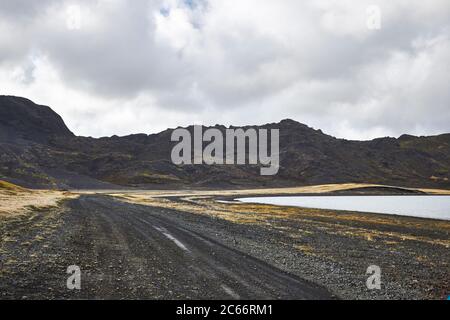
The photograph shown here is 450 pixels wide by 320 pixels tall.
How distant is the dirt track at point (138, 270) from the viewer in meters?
13.6

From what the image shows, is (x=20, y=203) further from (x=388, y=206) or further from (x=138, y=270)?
(x=388, y=206)

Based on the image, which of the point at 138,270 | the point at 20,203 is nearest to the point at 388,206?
the point at 20,203

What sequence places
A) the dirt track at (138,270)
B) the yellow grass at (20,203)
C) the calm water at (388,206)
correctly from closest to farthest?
the dirt track at (138,270) < the yellow grass at (20,203) < the calm water at (388,206)

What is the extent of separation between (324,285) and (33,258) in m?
14.1

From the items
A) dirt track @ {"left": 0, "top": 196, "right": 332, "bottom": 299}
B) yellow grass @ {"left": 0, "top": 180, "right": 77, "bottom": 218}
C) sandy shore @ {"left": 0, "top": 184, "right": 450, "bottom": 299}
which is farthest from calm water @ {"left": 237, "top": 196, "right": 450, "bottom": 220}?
yellow grass @ {"left": 0, "top": 180, "right": 77, "bottom": 218}

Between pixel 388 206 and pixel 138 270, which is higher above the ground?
pixel 138 270

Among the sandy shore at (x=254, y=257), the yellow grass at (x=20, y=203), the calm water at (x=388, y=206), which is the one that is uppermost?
the yellow grass at (x=20, y=203)

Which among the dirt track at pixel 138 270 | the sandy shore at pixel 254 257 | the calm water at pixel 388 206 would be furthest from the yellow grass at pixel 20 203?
the calm water at pixel 388 206

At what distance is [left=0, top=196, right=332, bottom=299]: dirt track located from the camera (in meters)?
13.6

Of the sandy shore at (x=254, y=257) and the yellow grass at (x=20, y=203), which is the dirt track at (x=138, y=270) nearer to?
the sandy shore at (x=254, y=257)

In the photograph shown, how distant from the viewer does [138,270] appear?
17.0 meters

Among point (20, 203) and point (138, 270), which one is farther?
point (20, 203)
